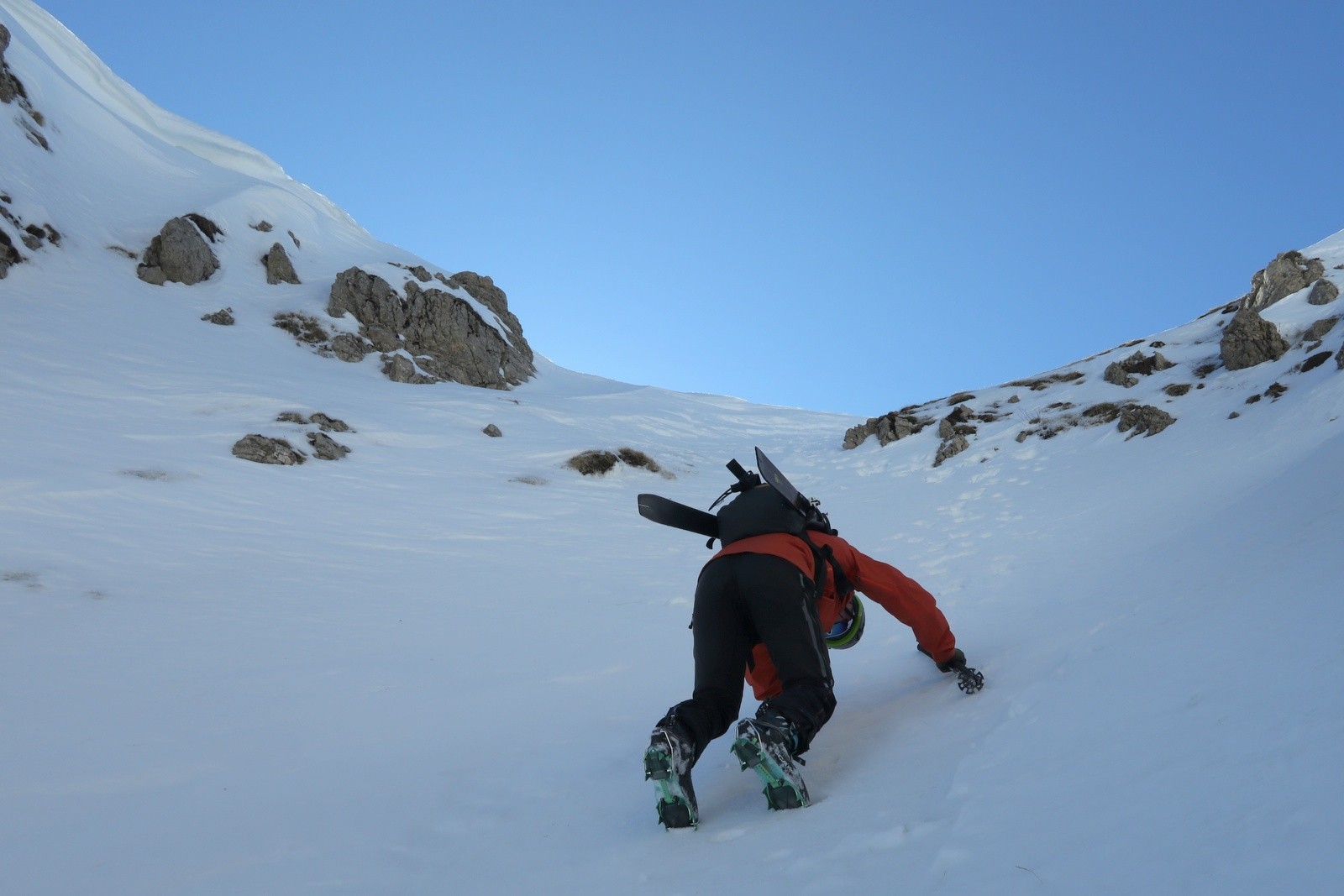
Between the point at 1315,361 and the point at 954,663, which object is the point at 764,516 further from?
the point at 1315,361

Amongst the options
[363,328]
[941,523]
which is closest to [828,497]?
[941,523]

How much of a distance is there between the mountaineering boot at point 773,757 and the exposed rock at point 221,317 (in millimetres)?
34341

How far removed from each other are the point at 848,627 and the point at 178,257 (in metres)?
39.2

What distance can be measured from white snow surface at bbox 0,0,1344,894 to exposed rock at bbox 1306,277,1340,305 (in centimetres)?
195

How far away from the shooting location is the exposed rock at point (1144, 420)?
16.4m

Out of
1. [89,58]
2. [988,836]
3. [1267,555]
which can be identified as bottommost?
[988,836]

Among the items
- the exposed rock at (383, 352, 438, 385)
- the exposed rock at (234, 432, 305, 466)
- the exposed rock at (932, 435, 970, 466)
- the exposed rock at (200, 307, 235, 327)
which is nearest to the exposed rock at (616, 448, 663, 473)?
the exposed rock at (932, 435, 970, 466)

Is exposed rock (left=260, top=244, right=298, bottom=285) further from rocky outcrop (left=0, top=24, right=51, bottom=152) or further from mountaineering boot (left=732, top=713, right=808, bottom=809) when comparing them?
mountaineering boot (left=732, top=713, right=808, bottom=809)

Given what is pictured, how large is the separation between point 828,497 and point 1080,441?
6.55m

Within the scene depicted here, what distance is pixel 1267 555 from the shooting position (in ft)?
13.9

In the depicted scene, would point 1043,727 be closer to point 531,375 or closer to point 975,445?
point 975,445

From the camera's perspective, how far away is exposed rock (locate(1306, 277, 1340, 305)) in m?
19.0

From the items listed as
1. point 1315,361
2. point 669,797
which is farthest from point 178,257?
point 1315,361

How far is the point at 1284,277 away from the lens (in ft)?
70.1
